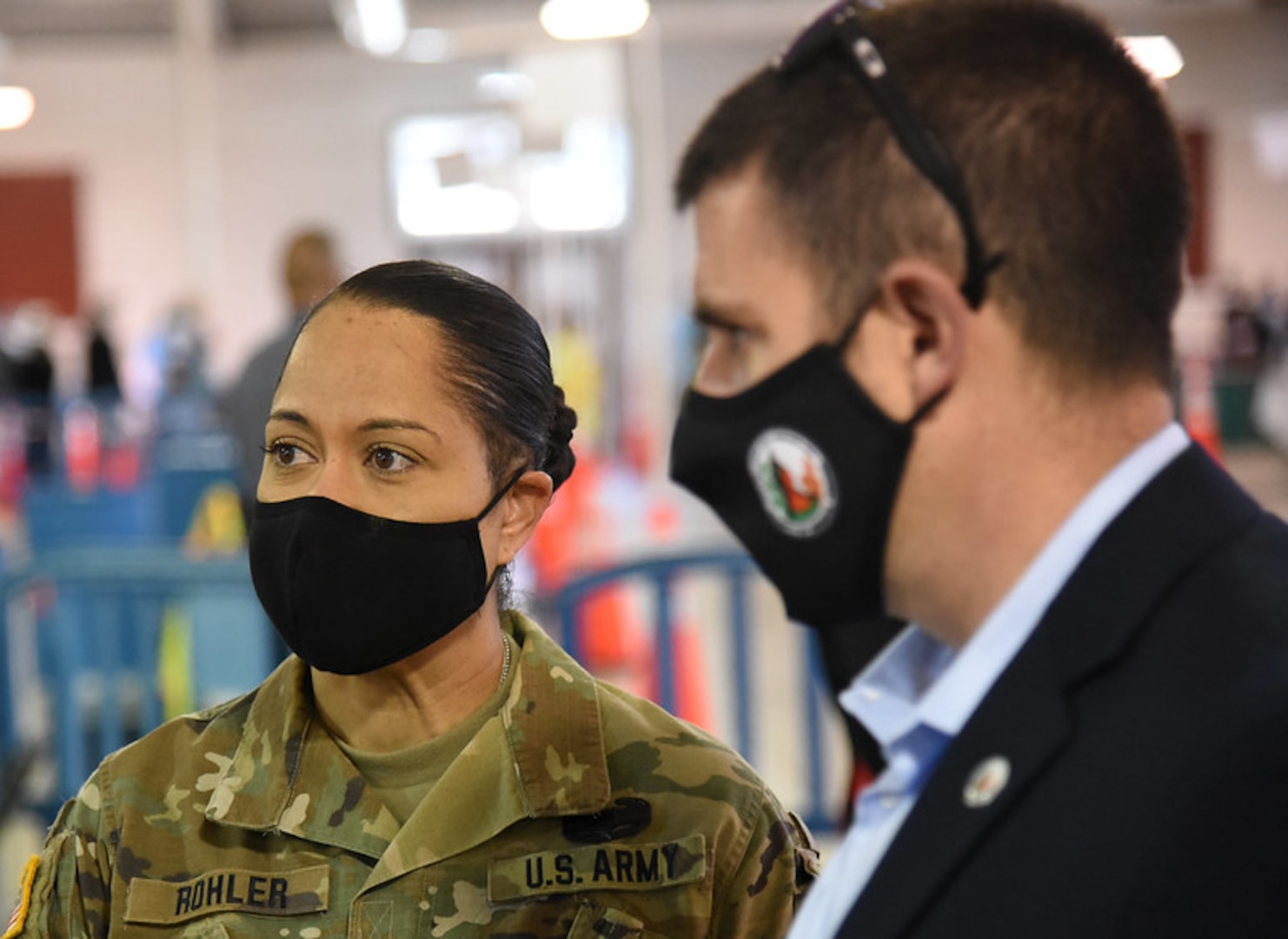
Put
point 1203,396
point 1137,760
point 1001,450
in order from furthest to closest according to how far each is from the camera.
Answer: point 1203,396 < point 1001,450 < point 1137,760

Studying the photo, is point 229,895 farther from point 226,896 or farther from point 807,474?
point 807,474

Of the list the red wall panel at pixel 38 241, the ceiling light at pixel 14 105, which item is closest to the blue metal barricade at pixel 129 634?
the ceiling light at pixel 14 105

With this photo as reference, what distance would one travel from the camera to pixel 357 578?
138 centimetres

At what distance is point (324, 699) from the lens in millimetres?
1452

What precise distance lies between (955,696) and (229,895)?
702 mm

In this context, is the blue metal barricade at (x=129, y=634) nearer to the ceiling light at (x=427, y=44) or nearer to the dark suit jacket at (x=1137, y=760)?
the dark suit jacket at (x=1137, y=760)

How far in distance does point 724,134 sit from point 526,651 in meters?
0.64

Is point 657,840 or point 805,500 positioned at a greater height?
point 805,500

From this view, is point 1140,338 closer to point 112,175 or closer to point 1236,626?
point 1236,626

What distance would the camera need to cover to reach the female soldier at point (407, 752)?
1335 mm

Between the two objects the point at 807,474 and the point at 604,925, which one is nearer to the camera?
the point at 807,474

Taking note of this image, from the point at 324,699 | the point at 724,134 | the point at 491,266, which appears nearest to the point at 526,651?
the point at 324,699

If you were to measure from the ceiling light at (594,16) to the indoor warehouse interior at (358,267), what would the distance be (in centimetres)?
3

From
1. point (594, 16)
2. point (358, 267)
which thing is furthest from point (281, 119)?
point (358, 267)
